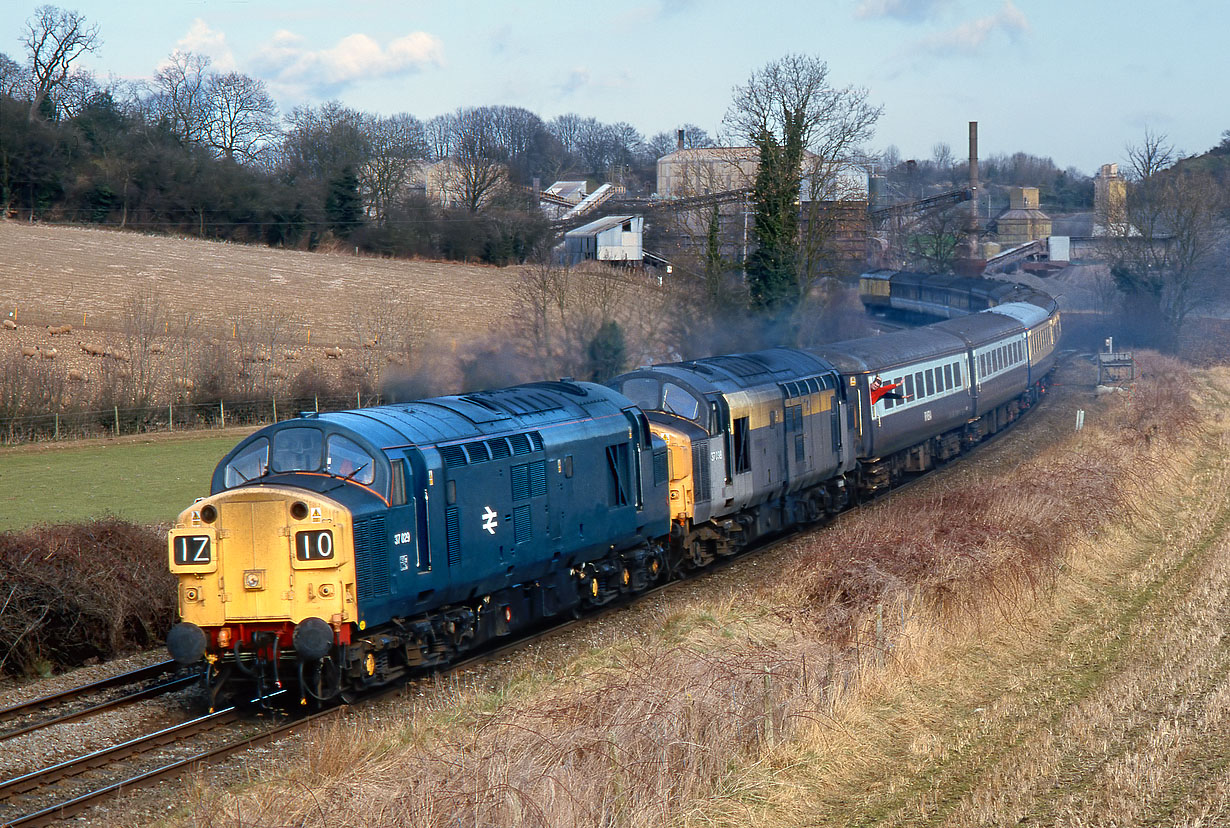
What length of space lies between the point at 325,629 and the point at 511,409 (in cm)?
496

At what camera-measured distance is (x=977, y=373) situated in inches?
1377

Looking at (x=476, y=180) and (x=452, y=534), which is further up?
(x=476, y=180)

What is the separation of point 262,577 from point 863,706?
648 centimetres

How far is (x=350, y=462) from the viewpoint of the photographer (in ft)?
43.4

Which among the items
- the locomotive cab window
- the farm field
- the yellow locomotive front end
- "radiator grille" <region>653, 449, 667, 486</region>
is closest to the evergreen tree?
the farm field

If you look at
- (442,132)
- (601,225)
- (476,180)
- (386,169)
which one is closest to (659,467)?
(601,225)

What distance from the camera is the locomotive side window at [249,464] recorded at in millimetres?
13391

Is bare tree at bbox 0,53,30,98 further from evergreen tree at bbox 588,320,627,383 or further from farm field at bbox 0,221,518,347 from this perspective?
evergreen tree at bbox 588,320,627,383

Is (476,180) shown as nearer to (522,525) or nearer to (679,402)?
(679,402)

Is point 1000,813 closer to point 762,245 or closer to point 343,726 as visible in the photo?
point 343,726

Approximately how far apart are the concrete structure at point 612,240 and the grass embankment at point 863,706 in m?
61.4

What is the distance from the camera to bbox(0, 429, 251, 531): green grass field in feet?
81.8

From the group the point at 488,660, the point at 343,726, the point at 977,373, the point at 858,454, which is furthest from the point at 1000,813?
the point at 977,373

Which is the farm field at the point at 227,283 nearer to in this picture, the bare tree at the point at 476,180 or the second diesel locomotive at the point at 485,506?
the bare tree at the point at 476,180
